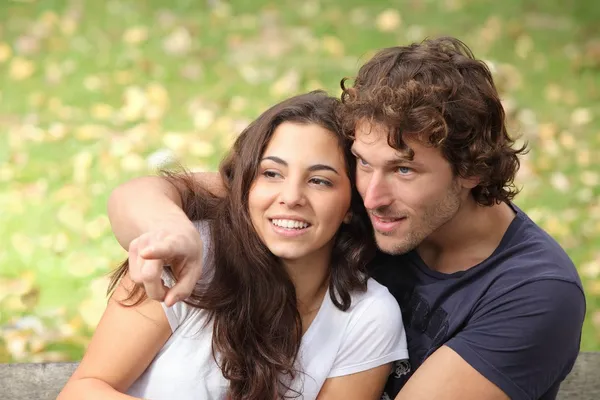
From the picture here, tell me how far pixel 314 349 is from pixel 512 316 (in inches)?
24.1

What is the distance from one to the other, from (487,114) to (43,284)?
2.60 meters

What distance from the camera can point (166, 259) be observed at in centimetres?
244

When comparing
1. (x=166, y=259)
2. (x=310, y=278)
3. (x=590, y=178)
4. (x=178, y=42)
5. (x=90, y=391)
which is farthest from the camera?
(x=178, y=42)

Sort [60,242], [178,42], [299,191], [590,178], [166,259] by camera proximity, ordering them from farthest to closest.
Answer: [178,42] < [590,178] < [60,242] < [299,191] < [166,259]

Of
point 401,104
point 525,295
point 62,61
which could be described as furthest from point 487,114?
point 62,61

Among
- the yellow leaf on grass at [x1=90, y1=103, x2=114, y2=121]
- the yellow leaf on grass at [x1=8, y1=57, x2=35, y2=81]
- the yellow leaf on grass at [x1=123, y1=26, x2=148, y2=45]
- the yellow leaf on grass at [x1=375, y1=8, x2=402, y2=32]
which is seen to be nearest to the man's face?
the yellow leaf on grass at [x1=90, y1=103, x2=114, y2=121]

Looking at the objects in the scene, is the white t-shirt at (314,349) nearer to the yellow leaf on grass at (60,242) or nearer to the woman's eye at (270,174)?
the woman's eye at (270,174)

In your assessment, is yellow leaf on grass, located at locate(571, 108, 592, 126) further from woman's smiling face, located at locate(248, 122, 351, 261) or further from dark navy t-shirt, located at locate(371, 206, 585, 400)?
woman's smiling face, located at locate(248, 122, 351, 261)

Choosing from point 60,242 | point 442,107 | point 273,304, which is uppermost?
point 442,107

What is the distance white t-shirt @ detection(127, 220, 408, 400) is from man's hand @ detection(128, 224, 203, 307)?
1.43ft

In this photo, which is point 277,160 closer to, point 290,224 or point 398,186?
point 290,224

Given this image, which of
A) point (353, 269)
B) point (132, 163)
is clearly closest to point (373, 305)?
point (353, 269)

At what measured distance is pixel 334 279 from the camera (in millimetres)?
3119

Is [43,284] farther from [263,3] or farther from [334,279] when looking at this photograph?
[263,3]
